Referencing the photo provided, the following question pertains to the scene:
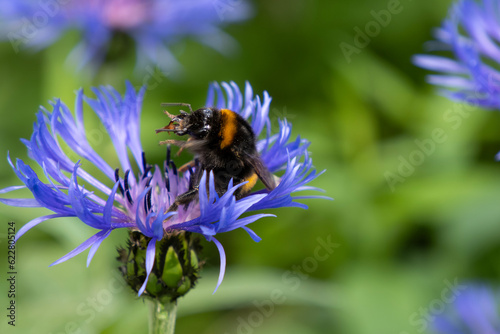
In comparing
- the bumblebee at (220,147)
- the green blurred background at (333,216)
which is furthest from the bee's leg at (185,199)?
the green blurred background at (333,216)

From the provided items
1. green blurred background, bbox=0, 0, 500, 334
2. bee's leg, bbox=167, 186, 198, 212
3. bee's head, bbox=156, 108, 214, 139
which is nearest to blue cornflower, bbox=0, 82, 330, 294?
bee's leg, bbox=167, 186, 198, 212

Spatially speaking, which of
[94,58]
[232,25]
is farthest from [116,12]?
[232,25]

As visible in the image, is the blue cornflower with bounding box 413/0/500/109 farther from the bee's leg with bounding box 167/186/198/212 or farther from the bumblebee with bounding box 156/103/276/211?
the bee's leg with bounding box 167/186/198/212

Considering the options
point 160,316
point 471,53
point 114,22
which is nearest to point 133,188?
point 160,316

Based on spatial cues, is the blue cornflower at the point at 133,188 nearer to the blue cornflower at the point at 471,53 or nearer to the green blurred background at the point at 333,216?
the green blurred background at the point at 333,216

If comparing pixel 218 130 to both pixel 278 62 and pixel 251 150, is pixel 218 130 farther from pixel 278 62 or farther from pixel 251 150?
pixel 278 62
